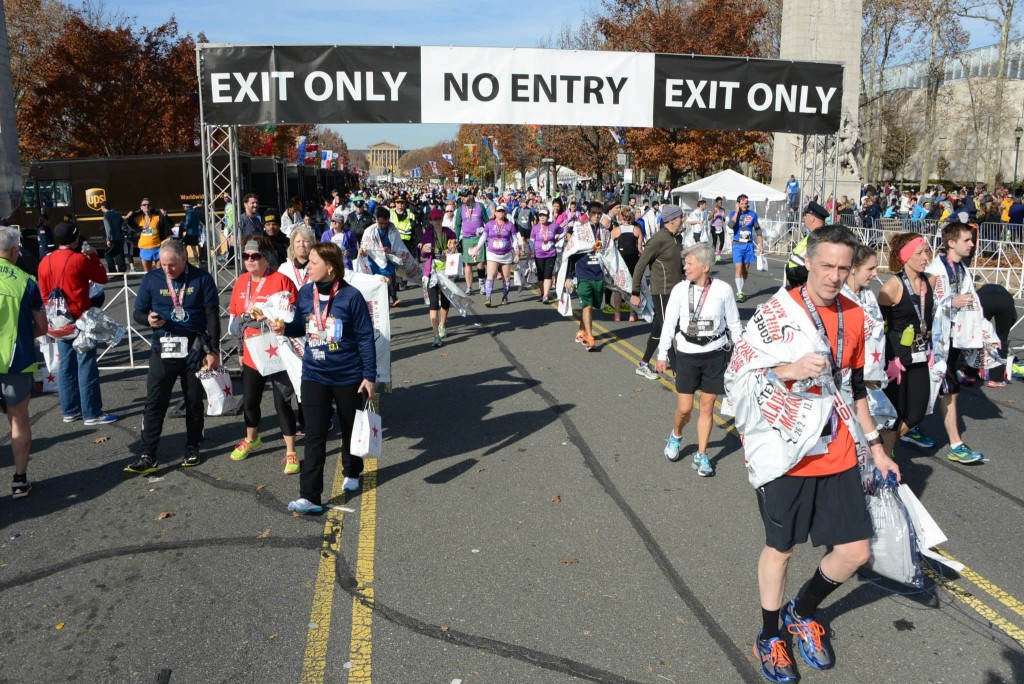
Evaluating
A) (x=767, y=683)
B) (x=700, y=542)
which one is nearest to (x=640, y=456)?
(x=700, y=542)

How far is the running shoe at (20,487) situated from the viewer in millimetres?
6008

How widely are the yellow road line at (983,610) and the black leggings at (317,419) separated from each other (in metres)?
3.78

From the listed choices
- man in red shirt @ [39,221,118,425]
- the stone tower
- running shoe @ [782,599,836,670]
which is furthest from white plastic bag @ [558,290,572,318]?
the stone tower

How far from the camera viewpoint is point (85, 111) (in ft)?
110

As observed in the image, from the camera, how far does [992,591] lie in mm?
4547

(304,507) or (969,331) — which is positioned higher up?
(969,331)

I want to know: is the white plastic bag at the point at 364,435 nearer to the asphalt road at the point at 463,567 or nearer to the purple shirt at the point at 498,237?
the asphalt road at the point at 463,567

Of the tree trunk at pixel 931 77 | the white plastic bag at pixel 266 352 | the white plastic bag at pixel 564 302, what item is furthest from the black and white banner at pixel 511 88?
the tree trunk at pixel 931 77

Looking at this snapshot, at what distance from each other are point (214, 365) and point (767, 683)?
4853 mm

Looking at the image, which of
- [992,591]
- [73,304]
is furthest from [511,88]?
[992,591]

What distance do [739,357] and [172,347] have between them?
178 inches

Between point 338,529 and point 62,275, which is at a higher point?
point 62,275

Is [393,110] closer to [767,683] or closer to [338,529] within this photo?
[338,529]

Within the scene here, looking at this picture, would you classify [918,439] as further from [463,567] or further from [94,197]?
[94,197]
